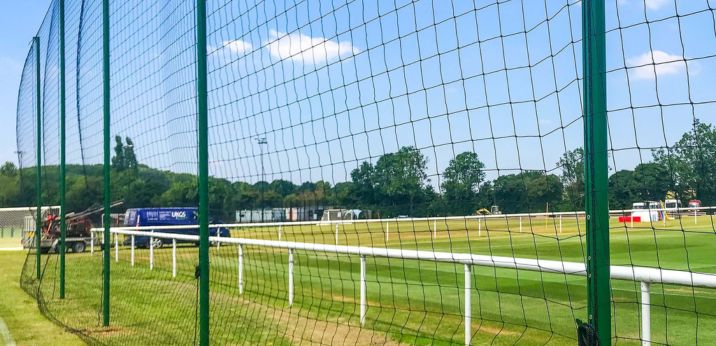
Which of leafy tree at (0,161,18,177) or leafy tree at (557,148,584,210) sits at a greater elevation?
leafy tree at (0,161,18,177)

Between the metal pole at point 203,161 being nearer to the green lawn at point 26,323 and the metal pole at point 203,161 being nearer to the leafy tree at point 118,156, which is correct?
the green lawn at point 26,323

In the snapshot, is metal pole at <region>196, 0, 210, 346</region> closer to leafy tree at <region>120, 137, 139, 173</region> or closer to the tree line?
the tree line

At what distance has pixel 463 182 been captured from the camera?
299cm

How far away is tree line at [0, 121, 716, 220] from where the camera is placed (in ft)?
7.21

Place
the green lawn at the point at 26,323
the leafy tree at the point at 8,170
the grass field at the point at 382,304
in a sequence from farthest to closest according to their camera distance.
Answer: the leafy tree at the point at 8,170 < the green lawn at the point at 26,323 < the grass field at the point at 382,304

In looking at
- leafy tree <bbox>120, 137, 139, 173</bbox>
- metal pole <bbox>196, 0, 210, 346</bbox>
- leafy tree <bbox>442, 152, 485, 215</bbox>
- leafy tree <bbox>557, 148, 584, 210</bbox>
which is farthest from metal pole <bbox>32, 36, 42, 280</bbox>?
leafy tree <bbox>557, 148, 584, 210</bbox>

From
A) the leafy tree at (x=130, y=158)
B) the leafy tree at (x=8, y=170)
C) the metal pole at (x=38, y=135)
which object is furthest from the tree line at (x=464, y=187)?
the leafy tree at (x=8, y=170)

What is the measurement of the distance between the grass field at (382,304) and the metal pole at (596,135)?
114 centimetres

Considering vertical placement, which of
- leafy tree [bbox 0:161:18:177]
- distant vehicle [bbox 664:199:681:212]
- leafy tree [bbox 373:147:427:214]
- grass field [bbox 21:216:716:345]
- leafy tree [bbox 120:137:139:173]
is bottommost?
grass field [bbox 21:216:716:345]

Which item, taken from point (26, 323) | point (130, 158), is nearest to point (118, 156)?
point (130, 158)

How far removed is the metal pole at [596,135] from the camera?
2242mm

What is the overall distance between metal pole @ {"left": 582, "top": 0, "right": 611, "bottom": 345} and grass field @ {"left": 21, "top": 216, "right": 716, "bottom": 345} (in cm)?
114

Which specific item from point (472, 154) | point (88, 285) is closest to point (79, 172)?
point (88, 285)

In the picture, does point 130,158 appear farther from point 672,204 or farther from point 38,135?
point 672,204
